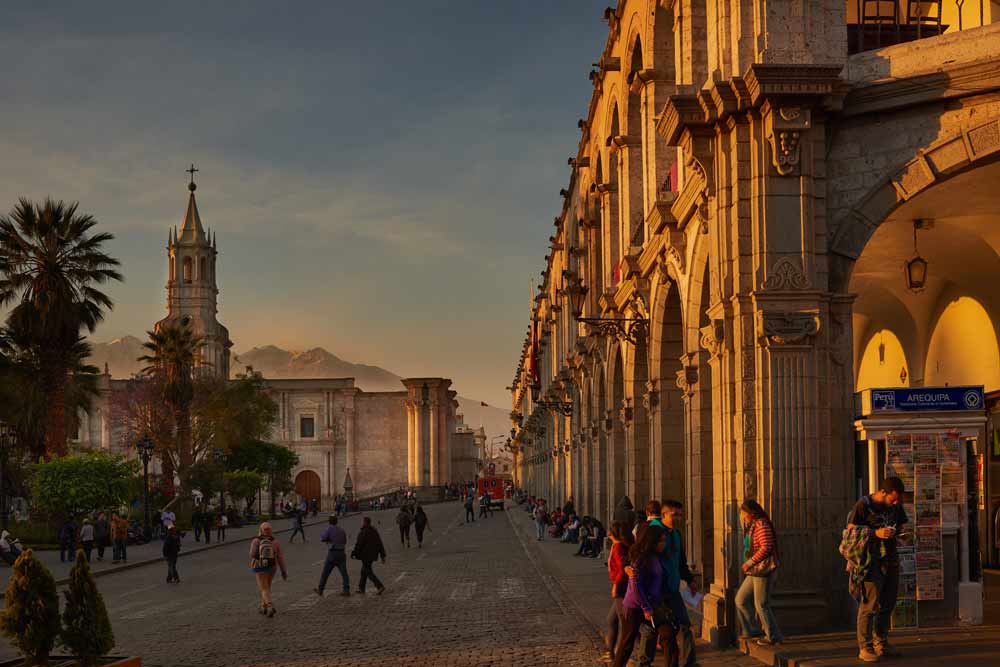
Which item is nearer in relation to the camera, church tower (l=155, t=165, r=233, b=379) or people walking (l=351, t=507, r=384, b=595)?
people walking (l=351, t=507, r=384, b=595)

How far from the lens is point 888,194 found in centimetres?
1558

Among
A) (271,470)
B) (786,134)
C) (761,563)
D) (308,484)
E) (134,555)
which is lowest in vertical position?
(308,484)

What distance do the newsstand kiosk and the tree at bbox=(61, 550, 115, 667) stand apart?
8562 mm

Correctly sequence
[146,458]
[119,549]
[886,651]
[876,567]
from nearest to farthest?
[886,651]
[876,567]
[119,549]
[146,458]

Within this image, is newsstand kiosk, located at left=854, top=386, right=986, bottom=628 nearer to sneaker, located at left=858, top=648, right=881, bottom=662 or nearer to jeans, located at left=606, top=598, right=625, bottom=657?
sneaker, located at left=858, top=648, right=881, bottom=662

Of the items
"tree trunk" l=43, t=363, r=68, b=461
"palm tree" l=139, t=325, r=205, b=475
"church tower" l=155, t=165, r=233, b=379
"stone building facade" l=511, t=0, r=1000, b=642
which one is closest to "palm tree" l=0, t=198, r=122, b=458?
"tree trunk" l=43, t=363, r=68, b=461

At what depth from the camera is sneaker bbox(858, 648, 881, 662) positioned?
12453 millimetres

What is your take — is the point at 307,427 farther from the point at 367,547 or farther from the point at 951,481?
the point at 951,481

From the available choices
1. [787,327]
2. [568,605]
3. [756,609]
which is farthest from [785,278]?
[568,605]

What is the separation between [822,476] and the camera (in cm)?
1526

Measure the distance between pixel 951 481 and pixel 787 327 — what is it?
2539mm

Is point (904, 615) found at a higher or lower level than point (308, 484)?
higher

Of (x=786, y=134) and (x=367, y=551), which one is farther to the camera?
(x=367, y=551)

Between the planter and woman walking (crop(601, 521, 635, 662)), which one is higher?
woman walking (crop(601, 521, 635, 662))
